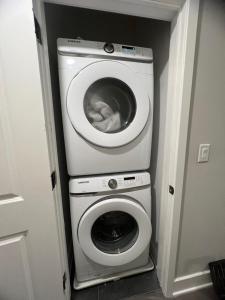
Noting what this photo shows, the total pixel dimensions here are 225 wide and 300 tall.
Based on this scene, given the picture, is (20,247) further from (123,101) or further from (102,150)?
(123,101)

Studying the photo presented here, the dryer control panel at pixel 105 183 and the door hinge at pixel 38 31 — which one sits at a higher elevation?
the door hinge at pixel 38 31

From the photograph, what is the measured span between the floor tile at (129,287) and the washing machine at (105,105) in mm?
952

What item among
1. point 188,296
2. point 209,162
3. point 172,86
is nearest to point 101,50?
point 172,86

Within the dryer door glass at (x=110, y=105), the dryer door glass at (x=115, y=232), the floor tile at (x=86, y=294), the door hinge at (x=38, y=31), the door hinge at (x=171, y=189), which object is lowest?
the floor tile at (x=86, y=294)

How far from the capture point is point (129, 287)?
49.8 inches

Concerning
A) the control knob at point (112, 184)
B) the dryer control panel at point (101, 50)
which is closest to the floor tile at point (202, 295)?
the control knob at point (112, 184)

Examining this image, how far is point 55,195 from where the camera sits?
871 mm

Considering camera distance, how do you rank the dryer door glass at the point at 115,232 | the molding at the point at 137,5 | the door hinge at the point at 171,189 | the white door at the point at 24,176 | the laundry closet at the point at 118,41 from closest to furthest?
the white door at the point at 24,176
the molding at the point at 137,5
the door hinge at the point at 171,189
the laundry closet at the point at 118,41
the dryer door glass at the point at 115,232

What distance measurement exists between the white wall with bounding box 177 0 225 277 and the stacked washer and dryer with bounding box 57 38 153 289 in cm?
27

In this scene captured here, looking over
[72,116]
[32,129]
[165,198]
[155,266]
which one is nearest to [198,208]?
[165,198]

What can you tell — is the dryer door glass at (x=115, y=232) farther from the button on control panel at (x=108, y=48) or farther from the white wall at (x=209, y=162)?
the button on control panel at (x=108, y=48)

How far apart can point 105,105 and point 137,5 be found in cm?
53

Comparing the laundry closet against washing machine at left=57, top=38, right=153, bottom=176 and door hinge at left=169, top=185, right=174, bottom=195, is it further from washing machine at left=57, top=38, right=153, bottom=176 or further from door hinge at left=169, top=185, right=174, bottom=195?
door hinge at left=169, top=185, right=174, bottom=195

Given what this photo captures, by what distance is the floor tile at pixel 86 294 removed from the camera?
1.20 m
